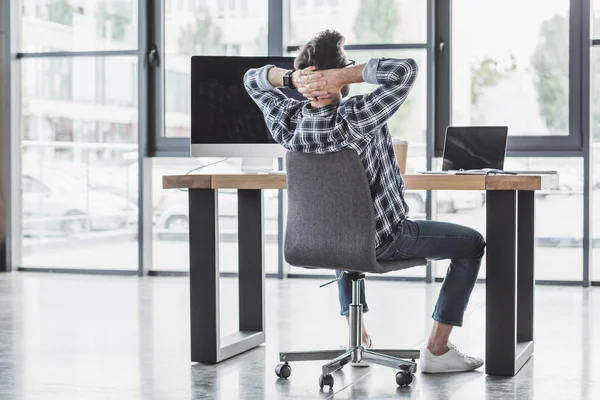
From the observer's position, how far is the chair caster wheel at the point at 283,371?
331 centimetres

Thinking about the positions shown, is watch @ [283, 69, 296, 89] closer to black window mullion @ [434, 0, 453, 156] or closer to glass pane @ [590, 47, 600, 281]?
black window mullion @ [434, 0, 453, 156]

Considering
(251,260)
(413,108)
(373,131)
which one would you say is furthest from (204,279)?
(413,108)

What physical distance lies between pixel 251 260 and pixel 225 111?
26.8 inches

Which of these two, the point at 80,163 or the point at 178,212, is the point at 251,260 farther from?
the point at 80,163

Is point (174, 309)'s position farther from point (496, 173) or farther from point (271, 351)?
point (496, 173)

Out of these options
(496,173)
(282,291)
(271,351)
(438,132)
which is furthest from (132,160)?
(496,173)

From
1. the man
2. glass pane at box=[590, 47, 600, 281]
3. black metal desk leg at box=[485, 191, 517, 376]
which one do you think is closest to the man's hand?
the man

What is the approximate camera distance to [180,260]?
6609mm

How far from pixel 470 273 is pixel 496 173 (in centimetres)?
37

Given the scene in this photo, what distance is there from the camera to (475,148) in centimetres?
367

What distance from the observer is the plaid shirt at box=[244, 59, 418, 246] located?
293 cm

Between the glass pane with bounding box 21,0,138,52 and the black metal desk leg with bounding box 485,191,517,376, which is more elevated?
the glass pane with bounding box 21,0,138,52

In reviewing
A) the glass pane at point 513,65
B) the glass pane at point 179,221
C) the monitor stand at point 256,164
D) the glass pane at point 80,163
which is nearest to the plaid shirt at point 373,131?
the monitor stand at point 256,164

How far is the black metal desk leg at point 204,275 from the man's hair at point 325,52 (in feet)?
2.38
